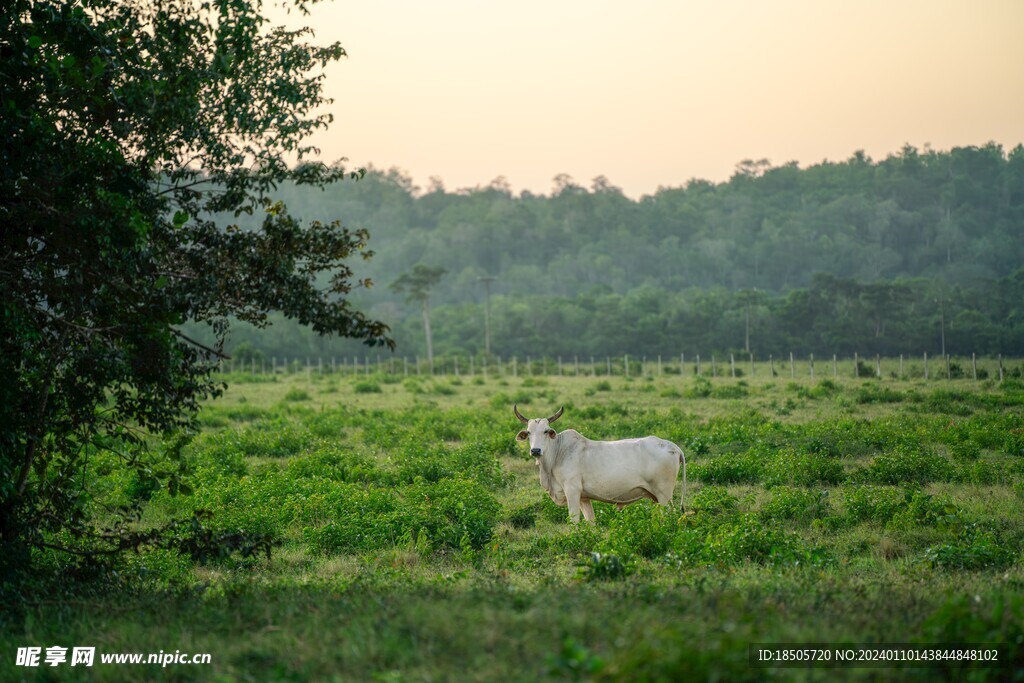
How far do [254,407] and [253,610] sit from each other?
787 inches

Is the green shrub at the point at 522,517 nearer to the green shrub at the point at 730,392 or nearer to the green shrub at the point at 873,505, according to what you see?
the green shrub at the point at 873,505

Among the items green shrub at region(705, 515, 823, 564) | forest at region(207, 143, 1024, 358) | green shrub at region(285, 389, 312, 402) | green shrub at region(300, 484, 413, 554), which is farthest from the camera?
forest at region(207, 143, 1024, 358)

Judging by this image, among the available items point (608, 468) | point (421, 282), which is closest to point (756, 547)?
point (608, 468)

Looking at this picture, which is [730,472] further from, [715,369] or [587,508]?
[715,369]

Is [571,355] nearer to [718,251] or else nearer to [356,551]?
[718,251]

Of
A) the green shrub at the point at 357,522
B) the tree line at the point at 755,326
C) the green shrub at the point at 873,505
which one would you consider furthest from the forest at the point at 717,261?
the green shrub at the point at 357,522

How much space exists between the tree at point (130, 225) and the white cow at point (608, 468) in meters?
4.17

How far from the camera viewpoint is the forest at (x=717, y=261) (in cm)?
7044

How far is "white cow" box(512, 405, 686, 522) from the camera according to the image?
12.4 metres

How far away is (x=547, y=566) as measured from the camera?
32.4 ft

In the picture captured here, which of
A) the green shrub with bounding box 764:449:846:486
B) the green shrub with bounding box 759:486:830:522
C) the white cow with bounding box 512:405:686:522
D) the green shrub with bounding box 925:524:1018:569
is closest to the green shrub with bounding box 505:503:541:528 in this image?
the white cow with bounding box 512:405:686:522

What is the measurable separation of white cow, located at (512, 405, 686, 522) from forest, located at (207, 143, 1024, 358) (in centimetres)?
5652

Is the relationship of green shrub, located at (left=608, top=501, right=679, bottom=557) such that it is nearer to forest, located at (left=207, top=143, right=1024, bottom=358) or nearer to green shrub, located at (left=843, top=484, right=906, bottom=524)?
green shrub, located at (left=843, top=484, right=906, bottom=524)

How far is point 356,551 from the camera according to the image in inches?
422
